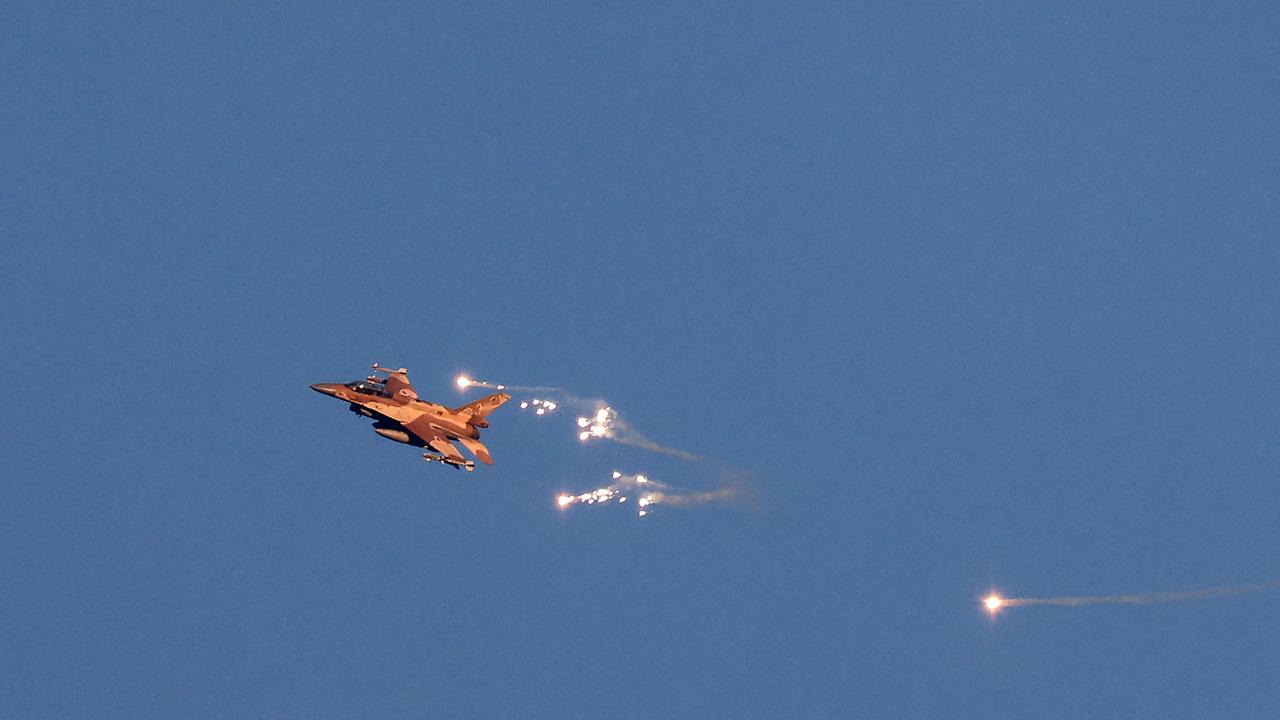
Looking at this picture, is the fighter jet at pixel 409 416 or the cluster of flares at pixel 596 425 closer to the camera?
the fighter jet at pixel 409 416

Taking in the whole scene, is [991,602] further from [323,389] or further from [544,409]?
[323,389]

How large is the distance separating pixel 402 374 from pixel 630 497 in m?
24.2

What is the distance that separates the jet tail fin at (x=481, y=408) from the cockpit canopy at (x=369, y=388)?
7017 millimetres

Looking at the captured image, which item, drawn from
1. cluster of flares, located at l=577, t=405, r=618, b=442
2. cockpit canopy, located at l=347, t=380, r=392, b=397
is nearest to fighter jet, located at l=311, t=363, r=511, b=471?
cockpit canopy, located at l=347, t=380, r=392, b=397

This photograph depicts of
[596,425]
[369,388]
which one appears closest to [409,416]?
[369,388]

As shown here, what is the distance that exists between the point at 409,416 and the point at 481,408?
769cm

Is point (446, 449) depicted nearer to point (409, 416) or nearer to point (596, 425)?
point (409, 416)

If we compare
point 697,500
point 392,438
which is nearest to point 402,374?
point 392,438

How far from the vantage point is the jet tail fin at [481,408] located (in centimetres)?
16439

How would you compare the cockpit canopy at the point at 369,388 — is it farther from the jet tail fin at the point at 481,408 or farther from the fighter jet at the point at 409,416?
the jet tail fin at the point at 481,408

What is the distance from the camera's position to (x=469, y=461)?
161 m

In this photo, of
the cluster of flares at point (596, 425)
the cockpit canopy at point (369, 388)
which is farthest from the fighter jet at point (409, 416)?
the cluster of flares at point (596, 425)

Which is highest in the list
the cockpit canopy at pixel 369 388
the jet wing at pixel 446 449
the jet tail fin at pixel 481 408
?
the jet tail fin at pixel 481 408

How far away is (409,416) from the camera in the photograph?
16000 cm
